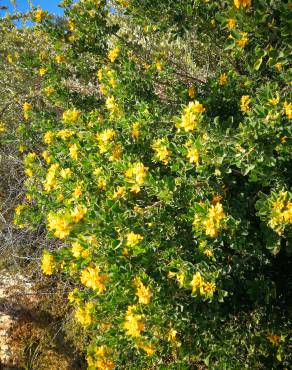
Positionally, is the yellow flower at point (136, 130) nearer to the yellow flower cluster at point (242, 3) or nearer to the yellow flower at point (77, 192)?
the yellow flower at point (77, 192)

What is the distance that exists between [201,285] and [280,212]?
542 millimetres

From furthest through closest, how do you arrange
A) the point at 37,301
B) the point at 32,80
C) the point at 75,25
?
the point at 32,80 → the point at 37,301 → the point at 75,25

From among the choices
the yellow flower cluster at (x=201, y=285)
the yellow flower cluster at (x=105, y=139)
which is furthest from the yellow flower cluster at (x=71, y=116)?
the yellow flower cluster at (x=201, y=285)

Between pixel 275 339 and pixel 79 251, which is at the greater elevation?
pixel 275 339

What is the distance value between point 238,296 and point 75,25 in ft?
9.30

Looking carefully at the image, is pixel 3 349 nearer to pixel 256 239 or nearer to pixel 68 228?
pixel 68 228

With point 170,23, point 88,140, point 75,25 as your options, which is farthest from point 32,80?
point 88,140

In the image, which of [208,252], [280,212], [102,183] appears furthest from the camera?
[102,183]

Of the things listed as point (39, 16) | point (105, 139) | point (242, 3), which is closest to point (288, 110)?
point (242, 3)

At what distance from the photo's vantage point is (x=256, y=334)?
2518mm

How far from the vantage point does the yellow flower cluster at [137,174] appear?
2.00 m

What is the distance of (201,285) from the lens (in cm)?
180

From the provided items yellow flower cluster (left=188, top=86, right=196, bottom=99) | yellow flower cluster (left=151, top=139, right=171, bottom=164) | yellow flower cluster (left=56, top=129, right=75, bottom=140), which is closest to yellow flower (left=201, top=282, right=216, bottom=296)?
yellow flower cluster (left=151, top=139, right=171, bottom=164)

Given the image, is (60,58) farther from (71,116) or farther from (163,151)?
(163,151)
